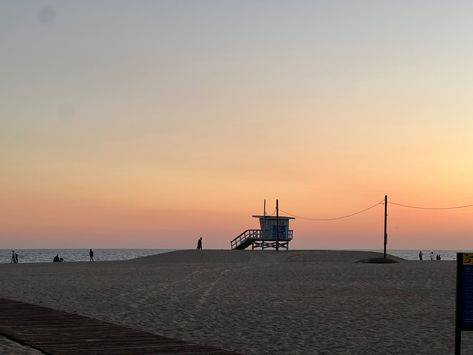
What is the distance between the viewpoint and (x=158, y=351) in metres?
10.9

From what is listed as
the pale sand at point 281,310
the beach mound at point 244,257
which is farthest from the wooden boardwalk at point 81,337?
the beach mound at point 244,257


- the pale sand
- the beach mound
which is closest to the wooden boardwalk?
the pale sand

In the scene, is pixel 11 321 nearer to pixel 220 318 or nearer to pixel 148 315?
pixel 148 315

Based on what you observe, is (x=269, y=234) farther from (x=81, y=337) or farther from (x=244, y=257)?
(x=81, y=337)

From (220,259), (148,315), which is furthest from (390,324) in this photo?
(220,259)

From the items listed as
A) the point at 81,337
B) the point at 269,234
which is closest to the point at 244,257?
the point at 269,234

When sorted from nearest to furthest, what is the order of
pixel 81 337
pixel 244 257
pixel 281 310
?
pixel 81 337 < pixel 281 310 < pixel 244 257

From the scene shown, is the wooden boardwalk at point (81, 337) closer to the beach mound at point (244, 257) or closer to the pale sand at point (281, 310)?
the pale sand at point (281, 310)

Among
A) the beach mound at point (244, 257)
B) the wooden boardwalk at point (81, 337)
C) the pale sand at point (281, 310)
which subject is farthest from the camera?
the beach mound at point (244, 257)

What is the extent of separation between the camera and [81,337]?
40.0 feet

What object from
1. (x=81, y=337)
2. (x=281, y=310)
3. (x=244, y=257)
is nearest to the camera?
(x=81, y=337)

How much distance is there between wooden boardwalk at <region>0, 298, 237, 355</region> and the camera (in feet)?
35.8

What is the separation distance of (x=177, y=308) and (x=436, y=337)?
792cm

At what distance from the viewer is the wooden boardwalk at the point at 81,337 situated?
10.9 metres
